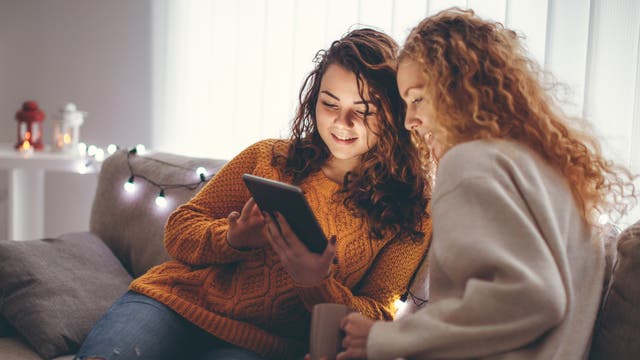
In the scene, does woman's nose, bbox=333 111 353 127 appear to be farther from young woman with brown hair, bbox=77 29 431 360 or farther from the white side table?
the white side table

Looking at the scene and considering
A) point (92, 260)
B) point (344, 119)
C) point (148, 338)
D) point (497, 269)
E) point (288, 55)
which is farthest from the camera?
point (288, 55)

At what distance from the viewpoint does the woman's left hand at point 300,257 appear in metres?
1.20

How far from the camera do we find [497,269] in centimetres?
94

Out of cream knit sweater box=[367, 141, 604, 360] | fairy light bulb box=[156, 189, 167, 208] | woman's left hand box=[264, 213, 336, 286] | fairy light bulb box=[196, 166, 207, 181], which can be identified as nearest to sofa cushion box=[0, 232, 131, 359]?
fairy light bulb box=[156, 189, 167, 208]

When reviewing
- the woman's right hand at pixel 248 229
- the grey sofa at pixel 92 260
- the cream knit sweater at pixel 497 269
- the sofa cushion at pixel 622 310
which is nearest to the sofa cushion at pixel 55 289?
the grey sofa at pixel 92 260

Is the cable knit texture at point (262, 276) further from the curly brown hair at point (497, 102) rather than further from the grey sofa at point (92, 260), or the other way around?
the curly brown hair at point (497, 102)

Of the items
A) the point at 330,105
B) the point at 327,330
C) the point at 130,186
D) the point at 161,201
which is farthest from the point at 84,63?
the point at 327,330

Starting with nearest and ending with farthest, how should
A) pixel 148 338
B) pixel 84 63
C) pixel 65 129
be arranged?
pixel 148 338 → pixel 65 129 → pixel 84 63

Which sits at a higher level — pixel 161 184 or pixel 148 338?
pixel 161 184

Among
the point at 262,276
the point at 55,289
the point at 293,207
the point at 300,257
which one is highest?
the point at 293,207

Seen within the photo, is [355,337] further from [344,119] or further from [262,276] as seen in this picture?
[344,119]

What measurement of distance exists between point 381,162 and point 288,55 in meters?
1.20

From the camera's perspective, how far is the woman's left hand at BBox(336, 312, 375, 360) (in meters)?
1.05

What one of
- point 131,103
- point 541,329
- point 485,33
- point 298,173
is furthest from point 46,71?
point 541,329
